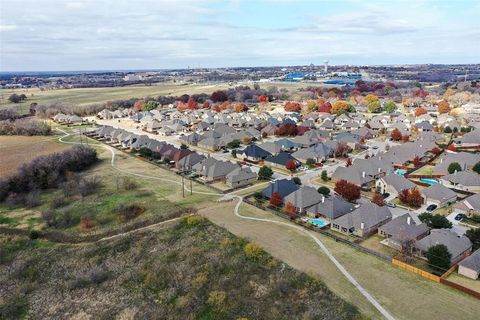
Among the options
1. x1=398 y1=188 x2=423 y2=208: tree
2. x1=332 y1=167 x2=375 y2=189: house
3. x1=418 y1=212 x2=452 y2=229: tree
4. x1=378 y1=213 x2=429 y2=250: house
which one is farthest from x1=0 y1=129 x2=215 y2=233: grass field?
x1=418 y1=212 x2=452 y2=229: tree

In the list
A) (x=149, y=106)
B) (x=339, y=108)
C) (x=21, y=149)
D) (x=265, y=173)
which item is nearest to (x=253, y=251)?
(x=265, y=173)

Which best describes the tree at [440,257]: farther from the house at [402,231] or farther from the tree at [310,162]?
the tree at [310,162]

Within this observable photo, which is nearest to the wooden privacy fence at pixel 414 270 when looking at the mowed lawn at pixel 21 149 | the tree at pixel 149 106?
the mowed lawn at pixel 21 149

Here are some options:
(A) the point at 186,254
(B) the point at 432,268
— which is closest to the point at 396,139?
(B) the point at 432,268

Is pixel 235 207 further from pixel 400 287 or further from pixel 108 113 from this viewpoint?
pixel 108 113

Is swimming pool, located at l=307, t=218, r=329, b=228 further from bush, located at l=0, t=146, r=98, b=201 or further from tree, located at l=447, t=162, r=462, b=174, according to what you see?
bush, located at l=0, t=146, r=98, b=201

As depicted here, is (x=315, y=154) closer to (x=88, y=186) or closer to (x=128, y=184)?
(x=128, y=184)
